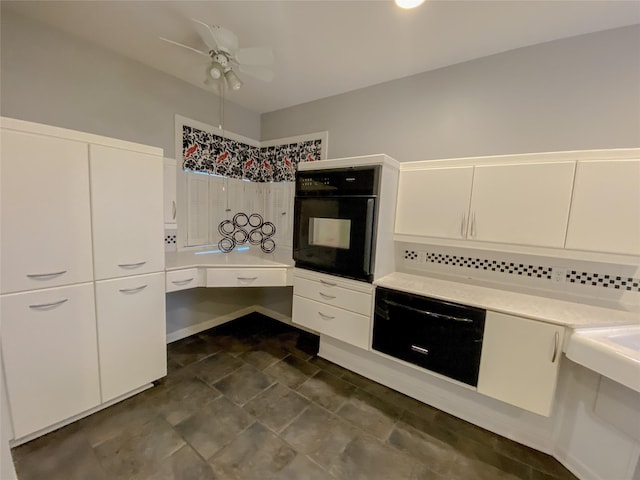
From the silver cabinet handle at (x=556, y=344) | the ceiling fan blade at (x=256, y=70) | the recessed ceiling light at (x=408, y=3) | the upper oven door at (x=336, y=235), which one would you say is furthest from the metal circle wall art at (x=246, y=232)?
the silver cabinet handle at (x=556, y=344)

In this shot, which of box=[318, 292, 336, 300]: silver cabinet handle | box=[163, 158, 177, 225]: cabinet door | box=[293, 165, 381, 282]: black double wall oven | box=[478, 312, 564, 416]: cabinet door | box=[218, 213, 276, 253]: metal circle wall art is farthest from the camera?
box=[218, 213, 276, 253]: metal circle wall art

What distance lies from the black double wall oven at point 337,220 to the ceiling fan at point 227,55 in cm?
79

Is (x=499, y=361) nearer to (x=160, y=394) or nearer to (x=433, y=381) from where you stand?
(x=433, y=381)

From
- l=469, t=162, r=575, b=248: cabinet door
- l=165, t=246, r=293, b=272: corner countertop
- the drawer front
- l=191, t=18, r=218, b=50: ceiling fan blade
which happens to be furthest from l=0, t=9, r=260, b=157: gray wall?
l=469, t=162, r=575, b=248: cabinet door

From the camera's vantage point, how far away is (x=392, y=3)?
4.85ft

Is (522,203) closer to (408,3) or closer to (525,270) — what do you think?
(525,270)

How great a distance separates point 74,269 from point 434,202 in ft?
7.61

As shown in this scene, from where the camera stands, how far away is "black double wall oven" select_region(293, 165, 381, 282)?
191 cm

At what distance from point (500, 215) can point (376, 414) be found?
1.56 metres

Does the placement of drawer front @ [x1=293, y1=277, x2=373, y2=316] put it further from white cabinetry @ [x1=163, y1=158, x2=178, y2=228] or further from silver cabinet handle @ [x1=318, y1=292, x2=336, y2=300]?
white cabinetry @ [x1=163, y1=158, x2=178, y2=228]

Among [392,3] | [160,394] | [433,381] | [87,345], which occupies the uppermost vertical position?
[392,3]

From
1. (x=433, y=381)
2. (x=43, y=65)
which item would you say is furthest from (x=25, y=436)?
(x=433, y=381)

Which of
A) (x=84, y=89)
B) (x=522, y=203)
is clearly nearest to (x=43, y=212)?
(x=84, y=89)

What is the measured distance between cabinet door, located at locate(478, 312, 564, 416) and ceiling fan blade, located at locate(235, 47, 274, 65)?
2038 millimetres
